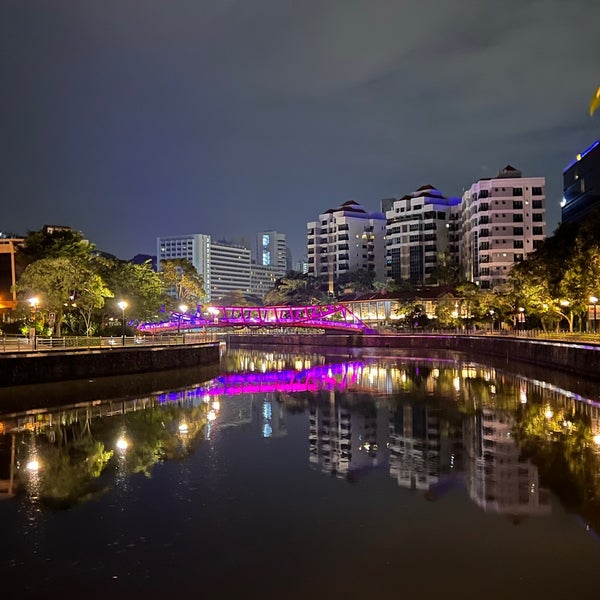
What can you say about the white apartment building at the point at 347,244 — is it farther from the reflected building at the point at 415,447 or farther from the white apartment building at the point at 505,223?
the reflected building at the point at 415,447

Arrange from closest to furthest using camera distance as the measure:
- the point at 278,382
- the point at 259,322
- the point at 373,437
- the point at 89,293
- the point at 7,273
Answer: the point at 373,437, the point at 278,382, the point at 89,293, the point at 7,273, the point at 259,322

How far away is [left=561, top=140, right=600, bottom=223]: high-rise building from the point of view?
342 ft

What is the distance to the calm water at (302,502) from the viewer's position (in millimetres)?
9992

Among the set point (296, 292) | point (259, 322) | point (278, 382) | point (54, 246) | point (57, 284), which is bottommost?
point (278, 382)

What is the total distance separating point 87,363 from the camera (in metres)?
39.4

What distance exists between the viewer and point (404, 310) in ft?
335

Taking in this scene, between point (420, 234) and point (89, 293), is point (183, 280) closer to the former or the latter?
point (89, 293)

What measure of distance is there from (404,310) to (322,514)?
90.4m

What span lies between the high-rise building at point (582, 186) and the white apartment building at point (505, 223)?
23.0ft

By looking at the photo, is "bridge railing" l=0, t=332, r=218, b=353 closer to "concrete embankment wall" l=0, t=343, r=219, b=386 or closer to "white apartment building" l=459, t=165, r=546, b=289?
"concrete embankment wall" l=0, t=343, r=219, b=386

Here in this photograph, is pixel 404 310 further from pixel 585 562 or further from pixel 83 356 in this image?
pixel 585 562

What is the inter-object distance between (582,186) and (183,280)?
69.0 meters

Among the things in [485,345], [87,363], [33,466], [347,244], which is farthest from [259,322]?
[33,466]

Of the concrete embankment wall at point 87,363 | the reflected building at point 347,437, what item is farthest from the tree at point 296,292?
the reflected building at point 347,437
